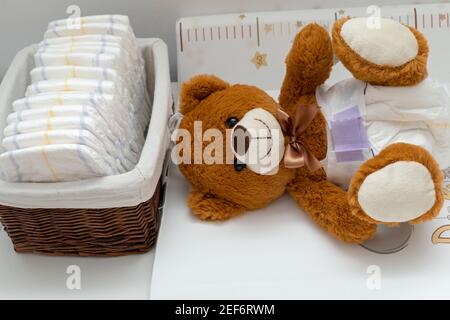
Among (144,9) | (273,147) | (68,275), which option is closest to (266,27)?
(144,9)

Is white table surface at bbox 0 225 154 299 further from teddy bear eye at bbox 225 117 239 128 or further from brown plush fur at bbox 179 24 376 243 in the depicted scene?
teddy bear eye at bbox 225 117 239 128

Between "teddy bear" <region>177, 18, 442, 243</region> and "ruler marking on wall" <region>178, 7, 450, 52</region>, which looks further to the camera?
"ruler marking on wall" <region>178, 7, 450, 52</region>

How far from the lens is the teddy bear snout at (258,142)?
765 mm

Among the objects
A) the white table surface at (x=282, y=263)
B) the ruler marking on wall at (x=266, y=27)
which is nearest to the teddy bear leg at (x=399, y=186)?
the white table surface at (x=282, y=263)

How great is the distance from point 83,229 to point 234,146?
251mm

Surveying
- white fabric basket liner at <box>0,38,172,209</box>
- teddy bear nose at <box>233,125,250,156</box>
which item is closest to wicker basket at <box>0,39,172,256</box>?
white fabric basket liner at <box>0,38,172,209</box>

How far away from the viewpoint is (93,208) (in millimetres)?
748

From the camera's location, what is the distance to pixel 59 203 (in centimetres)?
73

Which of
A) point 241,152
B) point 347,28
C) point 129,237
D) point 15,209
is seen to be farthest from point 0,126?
point 347,28

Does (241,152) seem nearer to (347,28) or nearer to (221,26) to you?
(347,28)

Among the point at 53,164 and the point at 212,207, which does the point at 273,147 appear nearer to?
the point at 212,207

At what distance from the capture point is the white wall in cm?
106

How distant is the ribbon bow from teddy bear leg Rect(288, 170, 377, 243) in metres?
0.04

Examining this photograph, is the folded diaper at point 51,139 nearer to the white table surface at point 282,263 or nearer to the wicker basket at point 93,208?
the wicker basket at point 93,208
